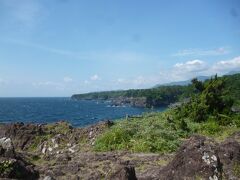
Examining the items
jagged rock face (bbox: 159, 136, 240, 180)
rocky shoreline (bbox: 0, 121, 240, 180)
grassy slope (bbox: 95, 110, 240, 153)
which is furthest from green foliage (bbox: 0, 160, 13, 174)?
grassy slope (bbox: 95, 110, 240, 153)

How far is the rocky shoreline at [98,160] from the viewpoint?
11.2 m

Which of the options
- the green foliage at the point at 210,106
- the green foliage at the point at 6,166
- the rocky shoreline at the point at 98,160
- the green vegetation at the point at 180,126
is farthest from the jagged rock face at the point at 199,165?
the green foliage at the point at 210,106

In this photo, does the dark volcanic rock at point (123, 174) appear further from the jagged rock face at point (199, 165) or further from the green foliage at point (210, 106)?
the green foliage at point (210, 106)

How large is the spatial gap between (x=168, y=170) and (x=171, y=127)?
1700 centimetres

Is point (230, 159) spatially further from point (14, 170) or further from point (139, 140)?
point (139, 140)

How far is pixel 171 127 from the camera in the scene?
28.5 metres

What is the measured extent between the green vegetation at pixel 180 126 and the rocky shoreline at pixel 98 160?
1.53 m

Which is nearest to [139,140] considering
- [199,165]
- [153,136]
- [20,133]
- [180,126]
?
[153,136]

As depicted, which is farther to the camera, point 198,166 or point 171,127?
point 171,127

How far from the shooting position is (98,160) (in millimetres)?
18859

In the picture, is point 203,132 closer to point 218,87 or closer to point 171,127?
point 171,127

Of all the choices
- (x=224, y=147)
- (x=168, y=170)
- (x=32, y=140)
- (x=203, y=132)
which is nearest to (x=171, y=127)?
(x=203, y=132)

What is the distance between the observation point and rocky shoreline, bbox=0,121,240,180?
11.2 m

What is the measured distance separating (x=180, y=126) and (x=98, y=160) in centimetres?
1093
